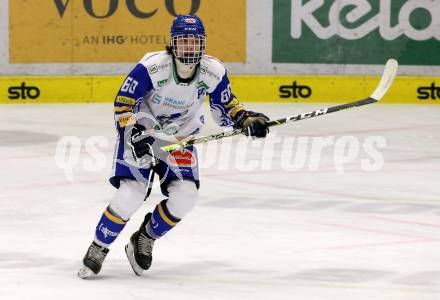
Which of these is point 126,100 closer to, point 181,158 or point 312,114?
point 181,158

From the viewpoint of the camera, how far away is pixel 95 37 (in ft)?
38.9

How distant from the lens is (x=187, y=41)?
486 centimetres

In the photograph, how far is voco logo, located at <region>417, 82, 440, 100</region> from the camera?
11.9 m

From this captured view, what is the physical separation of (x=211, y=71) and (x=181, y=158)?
0.40 metres

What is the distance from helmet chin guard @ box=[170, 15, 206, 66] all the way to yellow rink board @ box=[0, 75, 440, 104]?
6888mm

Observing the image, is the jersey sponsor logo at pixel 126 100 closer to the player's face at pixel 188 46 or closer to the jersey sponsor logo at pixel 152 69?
the jersey sponsor logo at pixel 152 69

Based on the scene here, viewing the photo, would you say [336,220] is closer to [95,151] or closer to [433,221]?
[433,221]

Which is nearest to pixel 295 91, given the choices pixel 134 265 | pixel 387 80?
pixel 387 80

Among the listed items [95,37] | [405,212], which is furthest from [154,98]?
[95,37]

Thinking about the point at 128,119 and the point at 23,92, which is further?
the point at 23,92

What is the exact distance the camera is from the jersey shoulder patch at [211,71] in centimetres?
502

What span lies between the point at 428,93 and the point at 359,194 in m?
4.99

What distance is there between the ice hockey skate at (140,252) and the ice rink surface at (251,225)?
5 cm

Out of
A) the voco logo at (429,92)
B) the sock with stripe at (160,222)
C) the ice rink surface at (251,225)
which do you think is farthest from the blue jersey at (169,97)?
the voco logo at (429,92)
